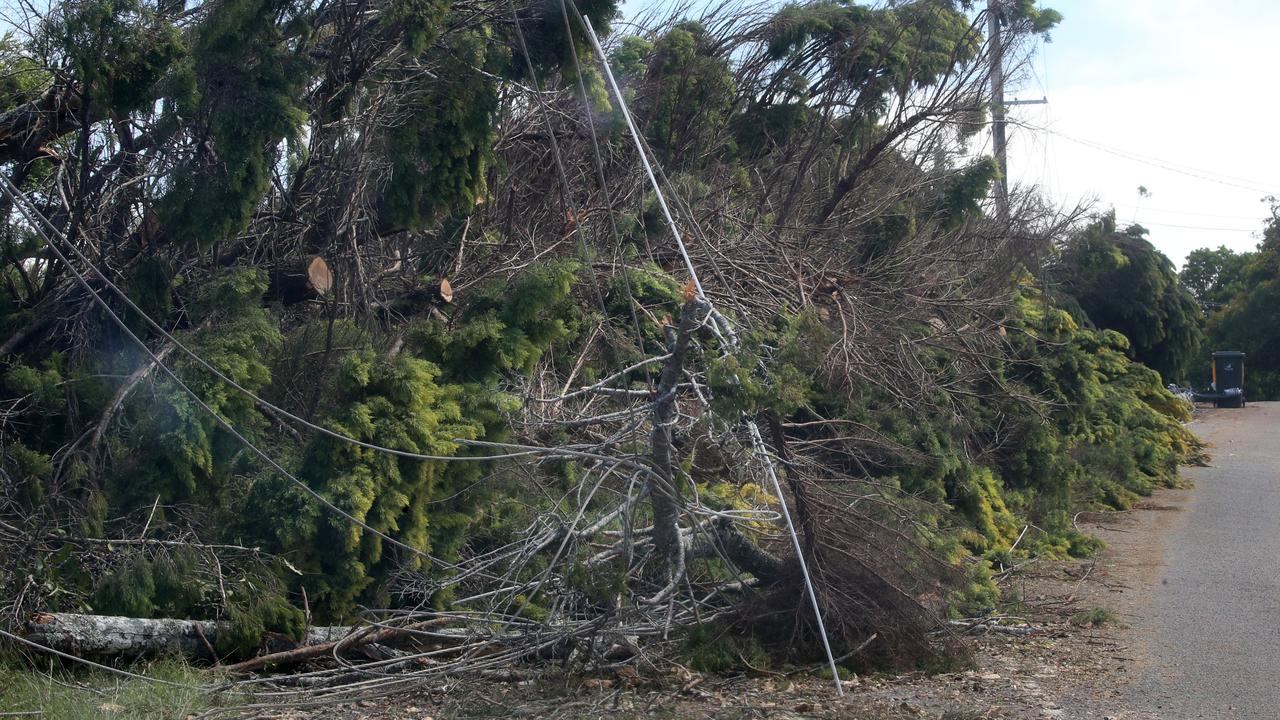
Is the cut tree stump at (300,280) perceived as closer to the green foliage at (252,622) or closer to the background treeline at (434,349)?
the background treeline at (434,349)

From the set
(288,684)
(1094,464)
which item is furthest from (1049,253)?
(288,684)

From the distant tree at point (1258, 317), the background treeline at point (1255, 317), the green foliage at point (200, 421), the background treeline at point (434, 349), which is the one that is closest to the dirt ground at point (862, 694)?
the background treeline at point (434, 349)

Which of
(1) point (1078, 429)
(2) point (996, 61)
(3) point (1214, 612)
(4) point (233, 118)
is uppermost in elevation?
(2) point (996, 61)

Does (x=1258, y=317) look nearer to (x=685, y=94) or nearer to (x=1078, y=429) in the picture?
(x=1078, y=429)

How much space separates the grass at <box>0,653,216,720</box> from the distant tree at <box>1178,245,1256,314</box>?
4687 centimetres

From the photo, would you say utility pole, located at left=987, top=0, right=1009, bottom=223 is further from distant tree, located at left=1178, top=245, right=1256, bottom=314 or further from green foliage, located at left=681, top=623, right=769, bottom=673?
distant tree, located at left=1178, top=245, right=1256, bottom=314

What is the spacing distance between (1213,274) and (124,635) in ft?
168

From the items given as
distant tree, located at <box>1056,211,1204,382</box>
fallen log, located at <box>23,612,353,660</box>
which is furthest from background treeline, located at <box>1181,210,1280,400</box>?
fallen log, located at <box>23,612,353,660</box>

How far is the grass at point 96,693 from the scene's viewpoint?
541 cm

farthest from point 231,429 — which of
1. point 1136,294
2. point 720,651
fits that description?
point 1136,294

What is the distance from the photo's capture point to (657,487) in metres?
5.66

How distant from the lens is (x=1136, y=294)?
66.5 ft

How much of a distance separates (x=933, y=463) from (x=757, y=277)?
2.21 metres

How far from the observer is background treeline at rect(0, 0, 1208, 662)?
20.4 ft
